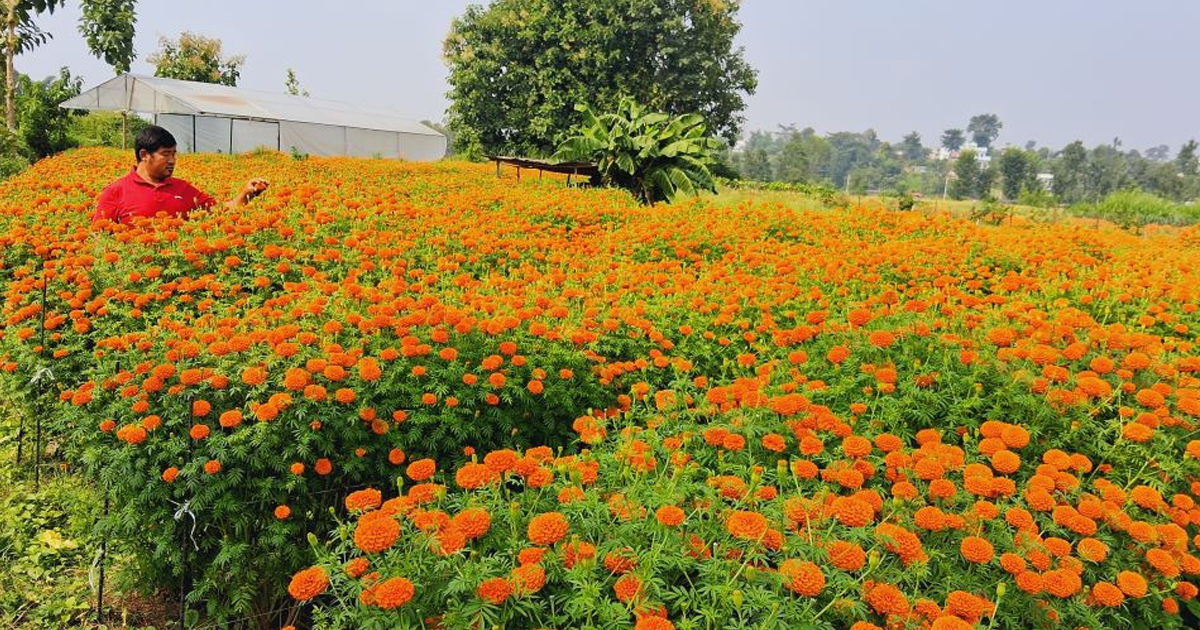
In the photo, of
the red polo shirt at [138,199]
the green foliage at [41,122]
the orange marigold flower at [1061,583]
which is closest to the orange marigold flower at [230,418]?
the orange marigold flower at [1061,583]

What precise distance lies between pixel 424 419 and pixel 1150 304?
174 inches

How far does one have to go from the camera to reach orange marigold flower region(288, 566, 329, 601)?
4.79 feet

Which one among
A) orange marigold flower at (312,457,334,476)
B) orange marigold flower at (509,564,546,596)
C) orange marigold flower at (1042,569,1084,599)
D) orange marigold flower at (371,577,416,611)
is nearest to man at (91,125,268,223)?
orange marigold flower at (312,457,334,476)

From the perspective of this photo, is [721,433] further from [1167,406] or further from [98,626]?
[98,626]

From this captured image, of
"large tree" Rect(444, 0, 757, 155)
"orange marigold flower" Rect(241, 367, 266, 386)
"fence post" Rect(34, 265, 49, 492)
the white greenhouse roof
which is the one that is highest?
"large tree" Rect(444, 0, 757, 155)

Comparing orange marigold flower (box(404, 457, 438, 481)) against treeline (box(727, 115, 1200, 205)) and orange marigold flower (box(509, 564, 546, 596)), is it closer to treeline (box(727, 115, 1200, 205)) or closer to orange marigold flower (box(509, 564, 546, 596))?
orange marigold flower (box(509, 564, 546, 596))

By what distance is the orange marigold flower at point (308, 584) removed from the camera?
146cm

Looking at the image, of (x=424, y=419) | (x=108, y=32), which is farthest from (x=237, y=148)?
(x=424, y=419)

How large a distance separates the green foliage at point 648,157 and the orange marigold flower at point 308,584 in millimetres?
11460

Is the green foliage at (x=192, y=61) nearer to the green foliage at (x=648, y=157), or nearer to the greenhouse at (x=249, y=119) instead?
the greenhouse at (x=249, y=119)

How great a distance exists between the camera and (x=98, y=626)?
2.58 m

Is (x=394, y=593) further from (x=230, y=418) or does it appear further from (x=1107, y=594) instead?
(x=1107, y=594)

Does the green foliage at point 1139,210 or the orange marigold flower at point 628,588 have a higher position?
the green foliage at point 1139,210

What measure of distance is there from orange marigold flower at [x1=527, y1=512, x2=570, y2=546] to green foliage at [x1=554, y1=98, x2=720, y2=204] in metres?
11.3
